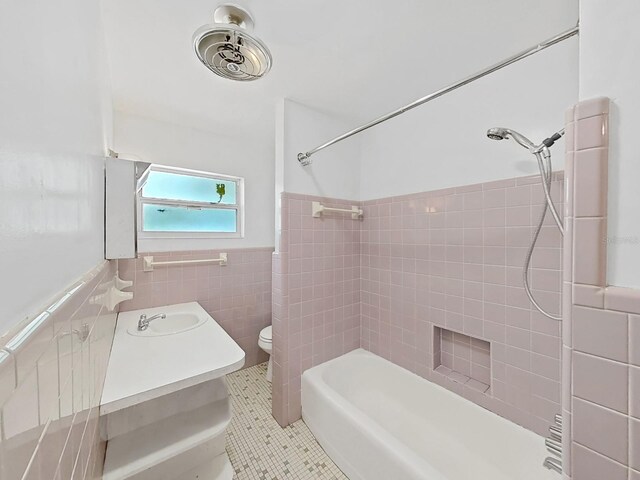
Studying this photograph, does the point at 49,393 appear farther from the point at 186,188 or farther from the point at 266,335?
the point at 186,188

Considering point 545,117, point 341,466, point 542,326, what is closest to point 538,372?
point 542,326

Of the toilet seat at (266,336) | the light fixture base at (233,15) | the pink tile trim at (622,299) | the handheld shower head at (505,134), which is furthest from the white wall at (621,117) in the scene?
the toilet seat at (266,336)

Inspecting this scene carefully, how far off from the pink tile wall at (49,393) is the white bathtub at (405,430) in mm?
1130

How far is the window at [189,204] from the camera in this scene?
2008 millimetres

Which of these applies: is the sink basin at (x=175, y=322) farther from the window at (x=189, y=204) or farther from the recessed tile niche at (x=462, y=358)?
the recessed tile niche at (x=462, y=358)

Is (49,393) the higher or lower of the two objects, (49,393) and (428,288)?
the higher

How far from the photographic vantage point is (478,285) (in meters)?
1.46

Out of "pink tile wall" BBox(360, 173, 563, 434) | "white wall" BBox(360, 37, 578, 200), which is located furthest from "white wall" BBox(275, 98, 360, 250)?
"pink tile wall" BBox(360, 173, 563, 434)

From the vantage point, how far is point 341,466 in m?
1.41

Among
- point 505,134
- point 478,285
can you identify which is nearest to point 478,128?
point 505,134

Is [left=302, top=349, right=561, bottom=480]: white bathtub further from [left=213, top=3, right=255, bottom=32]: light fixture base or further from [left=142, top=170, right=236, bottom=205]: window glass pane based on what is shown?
[left=213, top=3, right=255, bottom=32]: light fixture base

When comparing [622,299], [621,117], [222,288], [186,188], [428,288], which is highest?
[186,188]

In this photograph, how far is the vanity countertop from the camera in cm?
90

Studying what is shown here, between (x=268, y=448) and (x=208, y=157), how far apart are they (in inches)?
89.2
